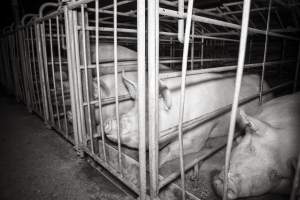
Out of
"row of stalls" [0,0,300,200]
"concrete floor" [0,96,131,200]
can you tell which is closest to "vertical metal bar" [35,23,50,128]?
"row of stalls" [0,0,300,200]

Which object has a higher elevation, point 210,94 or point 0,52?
point 0,52

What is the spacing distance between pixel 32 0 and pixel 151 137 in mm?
10042

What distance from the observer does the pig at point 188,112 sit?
217cm

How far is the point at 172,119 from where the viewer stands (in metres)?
2.21

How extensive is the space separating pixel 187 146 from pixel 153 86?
4.00 feet

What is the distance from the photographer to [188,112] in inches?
92.0

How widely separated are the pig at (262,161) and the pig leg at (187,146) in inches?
21.8

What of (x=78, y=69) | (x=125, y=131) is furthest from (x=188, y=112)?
(x=78, y=69)

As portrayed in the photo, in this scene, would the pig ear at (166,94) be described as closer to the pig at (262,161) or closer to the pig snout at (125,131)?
the pig snout at (125,131)

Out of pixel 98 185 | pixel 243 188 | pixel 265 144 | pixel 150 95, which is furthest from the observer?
pixel 98 185

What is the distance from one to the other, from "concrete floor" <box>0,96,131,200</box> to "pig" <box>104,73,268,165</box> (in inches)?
20.1

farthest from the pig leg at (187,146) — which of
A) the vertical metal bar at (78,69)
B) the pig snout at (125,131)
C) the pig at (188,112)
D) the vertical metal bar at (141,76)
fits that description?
the vertical metal bar at (78,69)

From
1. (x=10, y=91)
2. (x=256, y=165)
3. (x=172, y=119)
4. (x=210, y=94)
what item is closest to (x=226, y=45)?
(x=210, y=94)

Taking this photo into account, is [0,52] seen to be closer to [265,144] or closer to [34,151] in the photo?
[34,151]
